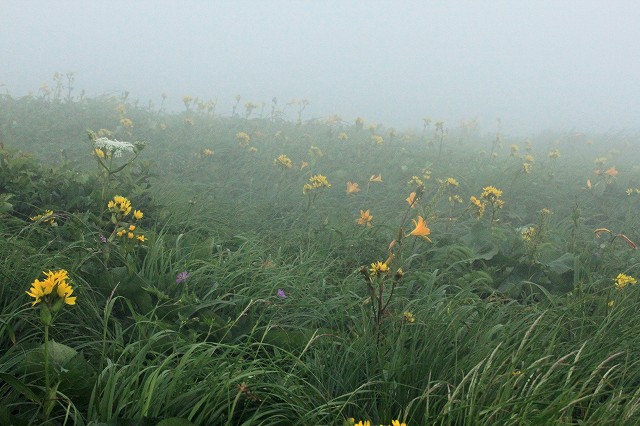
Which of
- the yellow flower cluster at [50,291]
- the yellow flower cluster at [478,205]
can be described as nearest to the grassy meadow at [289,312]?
the yellow flower cluster at [50,291]

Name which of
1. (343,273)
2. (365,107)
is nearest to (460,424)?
(343,273)

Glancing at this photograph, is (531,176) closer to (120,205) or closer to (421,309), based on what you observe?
(421,309)

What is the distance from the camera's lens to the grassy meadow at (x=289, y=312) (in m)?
1.47

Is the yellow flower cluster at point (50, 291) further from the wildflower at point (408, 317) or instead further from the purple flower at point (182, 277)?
the wildflower at point (408, 317)

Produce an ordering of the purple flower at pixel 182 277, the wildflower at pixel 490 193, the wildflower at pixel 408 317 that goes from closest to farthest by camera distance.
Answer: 1. the wildflower at pixel 408 317
2. the purple flower at pixel 182 277
3. the wildflower at pixel 490 193

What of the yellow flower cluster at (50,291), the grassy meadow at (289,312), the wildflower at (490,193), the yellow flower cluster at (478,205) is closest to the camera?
the yellow flower cluster at (50,291)

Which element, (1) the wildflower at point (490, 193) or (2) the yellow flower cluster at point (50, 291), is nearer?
(2) the yellow flower cluster at point (50, 291)

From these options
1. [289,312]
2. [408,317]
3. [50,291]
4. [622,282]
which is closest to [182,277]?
[289,312]

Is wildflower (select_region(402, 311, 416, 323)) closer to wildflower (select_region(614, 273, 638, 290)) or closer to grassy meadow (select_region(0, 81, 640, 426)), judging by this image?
grassy meadow (select_region(0, 81, 640, 426))

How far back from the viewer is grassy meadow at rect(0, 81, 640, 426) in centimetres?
147

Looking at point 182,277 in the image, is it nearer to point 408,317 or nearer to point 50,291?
point 408,317

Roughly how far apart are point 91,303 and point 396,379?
40.9 inches

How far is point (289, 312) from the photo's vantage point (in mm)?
2264

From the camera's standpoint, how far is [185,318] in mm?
1937
